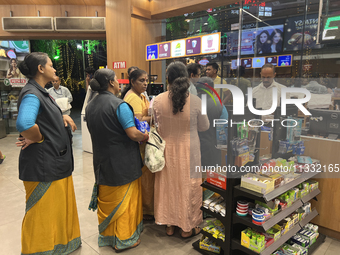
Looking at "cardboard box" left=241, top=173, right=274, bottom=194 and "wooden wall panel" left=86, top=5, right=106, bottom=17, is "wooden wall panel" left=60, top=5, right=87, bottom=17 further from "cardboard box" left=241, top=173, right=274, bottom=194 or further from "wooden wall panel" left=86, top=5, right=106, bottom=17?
"cardboard box" left=241, top=173, right=274, bottom=194

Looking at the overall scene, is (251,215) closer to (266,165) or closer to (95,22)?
(266,165)

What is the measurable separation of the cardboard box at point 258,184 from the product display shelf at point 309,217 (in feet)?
2.77

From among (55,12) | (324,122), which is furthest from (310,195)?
(55,12)

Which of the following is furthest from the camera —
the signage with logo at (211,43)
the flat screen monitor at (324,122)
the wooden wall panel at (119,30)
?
the wooden wall panel at (119,30)

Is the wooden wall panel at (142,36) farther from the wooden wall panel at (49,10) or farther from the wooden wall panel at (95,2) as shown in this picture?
the wooden wall panel at (49,10)

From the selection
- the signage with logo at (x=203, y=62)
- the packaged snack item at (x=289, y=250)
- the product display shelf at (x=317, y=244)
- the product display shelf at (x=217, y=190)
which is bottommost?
the product display shelf at (x=317, y=244)

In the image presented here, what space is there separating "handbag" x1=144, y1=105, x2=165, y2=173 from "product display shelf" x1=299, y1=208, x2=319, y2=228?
1453 mm

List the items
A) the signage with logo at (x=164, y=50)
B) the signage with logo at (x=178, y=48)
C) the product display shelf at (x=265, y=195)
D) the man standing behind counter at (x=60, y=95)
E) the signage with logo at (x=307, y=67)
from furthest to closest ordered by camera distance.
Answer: the signage with logo at (x=164, y=50) → the signage with logo at (x=178, y=48) → the man standing behind counter at (x=60, y=95) → the signage with logo at (x=307, y=67) → the product display shelf at (x=265, y=195)

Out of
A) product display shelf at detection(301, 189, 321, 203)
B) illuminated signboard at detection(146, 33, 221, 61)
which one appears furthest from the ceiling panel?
product display shelf at detection(301, 189, 321, 203)

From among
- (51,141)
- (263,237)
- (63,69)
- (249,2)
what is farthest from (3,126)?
(263,237)

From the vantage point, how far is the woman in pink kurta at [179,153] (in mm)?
2287

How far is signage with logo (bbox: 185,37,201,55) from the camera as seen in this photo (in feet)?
16.5

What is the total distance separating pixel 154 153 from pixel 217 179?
657mm

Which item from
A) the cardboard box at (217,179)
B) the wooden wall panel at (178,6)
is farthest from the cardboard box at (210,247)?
A: the wooden wall panel at (178,6)
